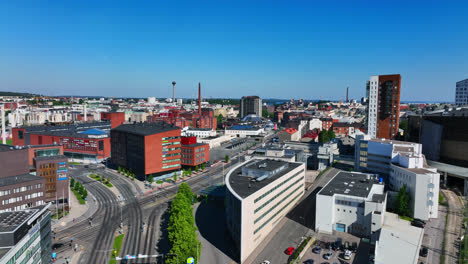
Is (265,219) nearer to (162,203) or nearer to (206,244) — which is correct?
(206,244)

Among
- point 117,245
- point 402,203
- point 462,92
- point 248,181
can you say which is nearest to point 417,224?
point 402,203

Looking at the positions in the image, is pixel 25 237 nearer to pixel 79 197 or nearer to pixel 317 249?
pixel 317 249

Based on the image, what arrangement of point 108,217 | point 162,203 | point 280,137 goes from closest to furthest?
point 108,217 → point 162,203 → point 280,137

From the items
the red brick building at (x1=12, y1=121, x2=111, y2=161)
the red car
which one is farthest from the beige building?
the red brick building at (x1=12, y1=121, x2=111, y2=161)

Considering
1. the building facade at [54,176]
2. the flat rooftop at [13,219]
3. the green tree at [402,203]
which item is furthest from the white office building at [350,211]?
the building facade at [54,176]

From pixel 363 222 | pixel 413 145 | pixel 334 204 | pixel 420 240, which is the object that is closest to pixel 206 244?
pixel 334 204

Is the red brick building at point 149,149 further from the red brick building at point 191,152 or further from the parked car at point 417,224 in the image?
the parked car at point 417,224

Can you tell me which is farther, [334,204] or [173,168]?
[173,168]

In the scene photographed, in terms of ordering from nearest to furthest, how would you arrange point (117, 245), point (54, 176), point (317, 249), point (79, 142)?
point (317, 249) → point (117, 245) → point (54, 176) → point (79, 142)
